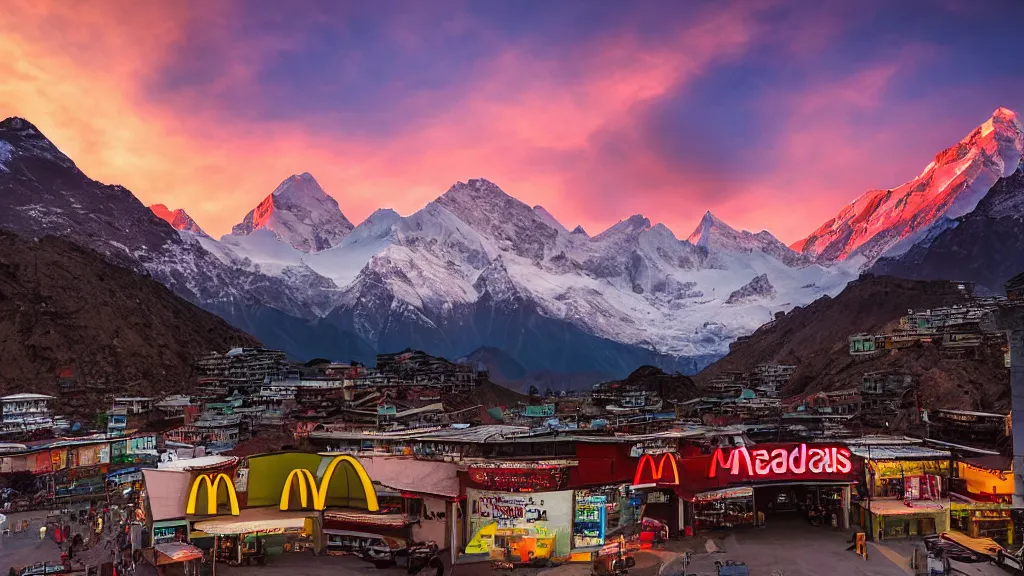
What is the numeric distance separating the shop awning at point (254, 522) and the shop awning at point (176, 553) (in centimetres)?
127

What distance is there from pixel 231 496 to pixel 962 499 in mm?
35174

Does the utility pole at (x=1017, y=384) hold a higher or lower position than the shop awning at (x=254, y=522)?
higher

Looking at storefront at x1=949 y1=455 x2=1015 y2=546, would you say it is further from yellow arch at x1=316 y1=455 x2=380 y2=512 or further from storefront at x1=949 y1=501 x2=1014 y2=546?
yellow arch at x1=316 y1=455 x2=380 y2=512

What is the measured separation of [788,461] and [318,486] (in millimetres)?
23312

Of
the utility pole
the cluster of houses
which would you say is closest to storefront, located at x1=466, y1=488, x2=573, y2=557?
the utility pole

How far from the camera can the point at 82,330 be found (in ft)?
349

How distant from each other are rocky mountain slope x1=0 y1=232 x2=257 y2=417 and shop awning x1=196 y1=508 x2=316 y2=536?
214 ft

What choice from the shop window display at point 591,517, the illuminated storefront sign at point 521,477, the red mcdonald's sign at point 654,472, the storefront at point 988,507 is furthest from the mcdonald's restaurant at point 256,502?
the storefront at point 988,507

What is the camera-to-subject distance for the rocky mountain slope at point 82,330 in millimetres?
96500

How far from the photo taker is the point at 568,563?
34250mm

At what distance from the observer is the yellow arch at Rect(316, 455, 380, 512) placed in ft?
123

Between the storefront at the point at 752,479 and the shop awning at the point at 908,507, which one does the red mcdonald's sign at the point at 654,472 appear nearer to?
the storefront at the point at 752,479

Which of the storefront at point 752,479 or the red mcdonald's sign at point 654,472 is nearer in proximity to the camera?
the red mcdonald's sign at point 654,472

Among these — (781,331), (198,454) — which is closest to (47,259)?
(198,454)
